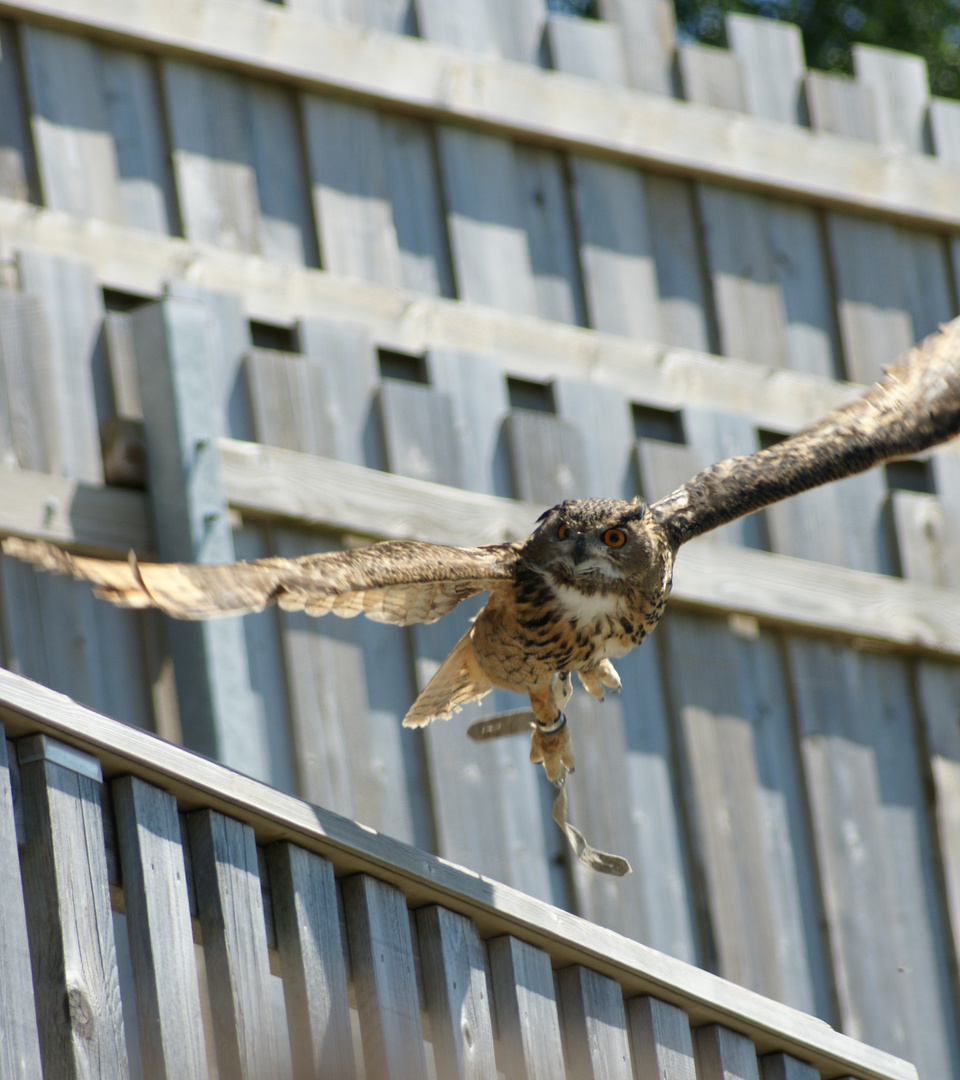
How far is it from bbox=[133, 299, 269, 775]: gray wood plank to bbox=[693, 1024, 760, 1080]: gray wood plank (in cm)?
162

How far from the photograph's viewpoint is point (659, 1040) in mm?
3463

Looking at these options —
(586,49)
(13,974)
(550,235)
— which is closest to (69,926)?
(13,974)

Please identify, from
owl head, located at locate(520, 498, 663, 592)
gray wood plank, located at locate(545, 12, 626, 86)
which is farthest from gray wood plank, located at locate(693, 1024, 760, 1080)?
gray wood plank, located at locate(545, 12, 626, 86)

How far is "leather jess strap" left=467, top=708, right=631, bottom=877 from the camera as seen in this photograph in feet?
15.9

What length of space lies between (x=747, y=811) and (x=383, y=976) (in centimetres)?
284

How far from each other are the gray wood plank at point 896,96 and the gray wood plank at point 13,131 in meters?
3.53

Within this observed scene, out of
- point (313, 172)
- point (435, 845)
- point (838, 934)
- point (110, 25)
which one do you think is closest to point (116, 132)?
point (110, 25)

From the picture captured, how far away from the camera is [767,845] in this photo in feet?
18.8

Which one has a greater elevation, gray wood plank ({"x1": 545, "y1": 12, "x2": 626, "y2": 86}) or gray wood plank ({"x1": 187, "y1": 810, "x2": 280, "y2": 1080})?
gray wood plank ({"x1": 545, "y1": 12, "x2": 626, "y2": 86})

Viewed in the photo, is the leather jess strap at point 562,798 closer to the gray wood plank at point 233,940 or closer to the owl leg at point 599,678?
the owl leg at point 599,678

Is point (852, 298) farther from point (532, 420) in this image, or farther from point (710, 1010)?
point (710, 1010)

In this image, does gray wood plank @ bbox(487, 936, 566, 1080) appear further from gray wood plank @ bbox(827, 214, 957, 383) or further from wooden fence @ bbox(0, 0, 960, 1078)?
gray wood plank @ bbox(827, 214, 957, 383)

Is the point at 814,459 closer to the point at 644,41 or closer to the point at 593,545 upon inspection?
the point at 593,545

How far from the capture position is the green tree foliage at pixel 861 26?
49.9ft
